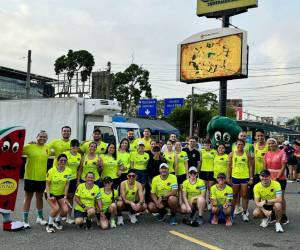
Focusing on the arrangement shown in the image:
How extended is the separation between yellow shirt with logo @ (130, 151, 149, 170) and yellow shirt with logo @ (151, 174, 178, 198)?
594 mm

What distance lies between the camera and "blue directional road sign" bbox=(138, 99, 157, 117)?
38981 millimetres

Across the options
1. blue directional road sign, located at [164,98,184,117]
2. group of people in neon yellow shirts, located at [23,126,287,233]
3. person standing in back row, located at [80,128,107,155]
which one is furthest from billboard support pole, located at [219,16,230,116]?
person standing in back row, located at [80,128,107,155]

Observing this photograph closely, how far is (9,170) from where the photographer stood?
7.14 metres

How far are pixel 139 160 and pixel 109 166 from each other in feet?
2.56

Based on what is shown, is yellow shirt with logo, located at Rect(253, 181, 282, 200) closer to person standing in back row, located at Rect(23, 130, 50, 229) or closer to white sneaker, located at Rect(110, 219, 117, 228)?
white sneaker, located at Rect(110, 219, 117, 228)

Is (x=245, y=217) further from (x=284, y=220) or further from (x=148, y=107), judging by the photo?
(x=148, y=107)

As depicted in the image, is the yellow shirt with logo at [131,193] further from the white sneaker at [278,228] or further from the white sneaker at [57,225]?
the white sneaker at [278,228]

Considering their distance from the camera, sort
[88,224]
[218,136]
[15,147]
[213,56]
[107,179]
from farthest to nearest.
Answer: [213,56] → [218,136] → [107,179] → [88,224] → [15,147]

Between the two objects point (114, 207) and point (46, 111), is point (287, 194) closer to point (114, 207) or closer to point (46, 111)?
point (114, 207)

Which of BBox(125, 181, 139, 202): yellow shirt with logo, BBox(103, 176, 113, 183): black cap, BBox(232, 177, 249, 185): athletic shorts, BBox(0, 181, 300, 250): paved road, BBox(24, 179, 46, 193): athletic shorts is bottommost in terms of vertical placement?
BBox(0, 181, 300, 250): paved road

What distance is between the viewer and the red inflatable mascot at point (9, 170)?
277 inches

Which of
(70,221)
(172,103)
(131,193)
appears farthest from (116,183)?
(172,103)

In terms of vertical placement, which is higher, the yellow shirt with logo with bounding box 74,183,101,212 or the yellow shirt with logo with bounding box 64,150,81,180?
the yellow shirt with logo with bounding box 64,150,81,180

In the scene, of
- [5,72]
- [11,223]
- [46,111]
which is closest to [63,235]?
[11,223]
